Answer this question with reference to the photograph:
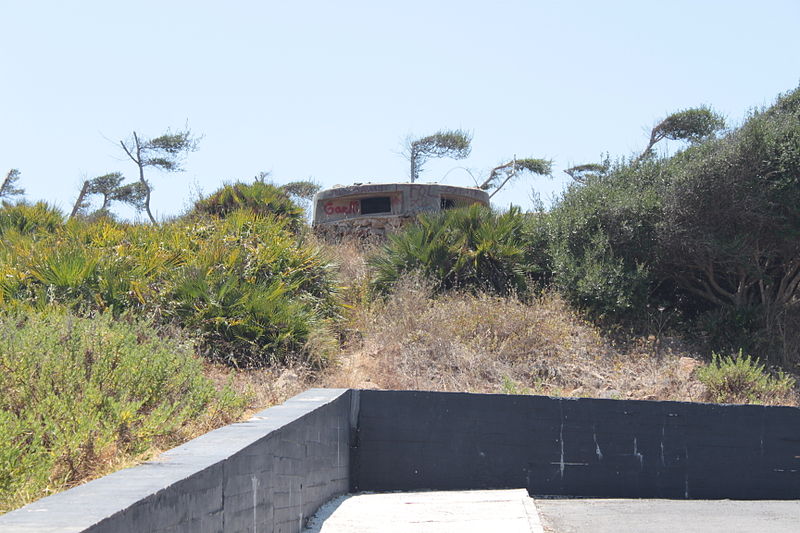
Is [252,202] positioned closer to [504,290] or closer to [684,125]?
[504,290]

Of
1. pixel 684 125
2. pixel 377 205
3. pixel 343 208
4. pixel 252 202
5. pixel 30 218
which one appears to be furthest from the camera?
pixel 684 125

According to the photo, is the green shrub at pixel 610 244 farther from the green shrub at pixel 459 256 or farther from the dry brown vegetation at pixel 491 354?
the green shrub at pixel 459 256

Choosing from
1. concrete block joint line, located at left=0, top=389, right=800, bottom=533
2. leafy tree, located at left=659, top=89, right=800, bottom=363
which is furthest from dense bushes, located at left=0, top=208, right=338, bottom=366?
leafy tree, located at left=659, top=89, right=800, bottom=363

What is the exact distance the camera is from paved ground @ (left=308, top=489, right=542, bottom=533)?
292 inches

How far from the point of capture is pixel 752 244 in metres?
15.5

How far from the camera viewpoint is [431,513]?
26.8 feet

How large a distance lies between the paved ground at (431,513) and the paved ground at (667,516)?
0.32 m

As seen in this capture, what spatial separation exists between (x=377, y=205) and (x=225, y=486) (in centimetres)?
1759

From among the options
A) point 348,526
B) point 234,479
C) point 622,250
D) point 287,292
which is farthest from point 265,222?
point 234,479

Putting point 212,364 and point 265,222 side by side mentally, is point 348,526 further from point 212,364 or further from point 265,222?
point 265,222

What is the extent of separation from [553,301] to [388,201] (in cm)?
720

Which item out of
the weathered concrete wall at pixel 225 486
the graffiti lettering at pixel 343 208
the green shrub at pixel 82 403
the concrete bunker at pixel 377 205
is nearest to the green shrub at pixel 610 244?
the concrete bunker at pixel 377 205

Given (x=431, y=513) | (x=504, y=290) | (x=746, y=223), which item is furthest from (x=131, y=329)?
(x=746, y=223)

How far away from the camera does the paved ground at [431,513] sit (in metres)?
7.41
